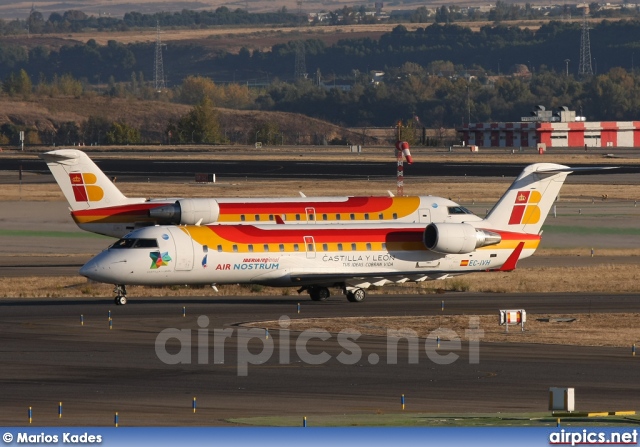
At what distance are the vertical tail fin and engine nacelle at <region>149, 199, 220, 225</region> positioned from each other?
11.1 m

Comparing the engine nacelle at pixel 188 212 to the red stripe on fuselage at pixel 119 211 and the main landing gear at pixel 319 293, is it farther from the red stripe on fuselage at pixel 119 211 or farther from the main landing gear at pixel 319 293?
the main landing gear at pixel 319 293

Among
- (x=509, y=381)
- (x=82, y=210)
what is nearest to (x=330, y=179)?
(x=82, y=210)

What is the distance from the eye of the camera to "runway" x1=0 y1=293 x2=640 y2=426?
26297 millimetres

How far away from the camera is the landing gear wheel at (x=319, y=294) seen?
45.8 m

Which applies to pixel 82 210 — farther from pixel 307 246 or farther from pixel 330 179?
pixel 330 179

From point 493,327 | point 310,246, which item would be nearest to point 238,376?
point 493,327

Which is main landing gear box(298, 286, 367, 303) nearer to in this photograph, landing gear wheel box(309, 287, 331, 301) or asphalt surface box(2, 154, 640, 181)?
landing gear wheel box(309, 287, 331, 301)

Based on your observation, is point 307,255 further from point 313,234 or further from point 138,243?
point 138,243

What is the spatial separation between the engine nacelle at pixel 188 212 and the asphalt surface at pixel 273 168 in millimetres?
51532

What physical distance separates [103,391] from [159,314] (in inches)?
504

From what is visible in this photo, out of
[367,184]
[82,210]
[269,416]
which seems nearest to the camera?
[269,416]

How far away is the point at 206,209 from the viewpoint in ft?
173

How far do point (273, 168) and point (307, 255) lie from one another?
78180 millimetres

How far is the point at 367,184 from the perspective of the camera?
9731 centimetres
